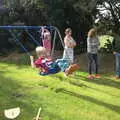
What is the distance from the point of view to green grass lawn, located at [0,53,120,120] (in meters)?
8.96

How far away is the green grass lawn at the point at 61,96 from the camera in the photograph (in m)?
8.96

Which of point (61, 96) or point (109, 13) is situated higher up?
point (109, 13)

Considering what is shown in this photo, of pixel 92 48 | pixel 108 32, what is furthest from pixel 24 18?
pixel 92 48

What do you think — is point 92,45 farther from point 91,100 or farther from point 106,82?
point 91,100

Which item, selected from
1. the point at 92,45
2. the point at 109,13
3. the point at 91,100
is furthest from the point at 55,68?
the point at 109,13

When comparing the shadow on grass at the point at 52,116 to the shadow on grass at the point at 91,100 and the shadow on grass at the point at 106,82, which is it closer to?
the shadow on grass at the point at 91,100

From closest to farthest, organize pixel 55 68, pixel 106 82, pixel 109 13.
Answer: pixel 55 68
pixel 106 82
pixel 109 13

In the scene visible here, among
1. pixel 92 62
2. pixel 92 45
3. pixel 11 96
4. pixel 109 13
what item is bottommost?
pixel 11 96

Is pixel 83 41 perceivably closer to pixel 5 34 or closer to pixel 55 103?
pixel 5 34

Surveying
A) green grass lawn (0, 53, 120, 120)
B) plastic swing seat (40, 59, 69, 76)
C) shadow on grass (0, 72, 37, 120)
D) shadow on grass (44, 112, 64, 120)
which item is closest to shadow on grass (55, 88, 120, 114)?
green grass lawn (0, 53, 120, 120)

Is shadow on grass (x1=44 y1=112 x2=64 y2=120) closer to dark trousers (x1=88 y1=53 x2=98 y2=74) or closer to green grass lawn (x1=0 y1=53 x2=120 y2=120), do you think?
green grass lawn (x1=0 y1=53 x2=120 y2=120)

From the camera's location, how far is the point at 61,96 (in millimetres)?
10523

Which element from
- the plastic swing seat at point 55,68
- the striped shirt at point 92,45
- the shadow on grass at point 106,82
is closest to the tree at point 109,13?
the striped shirt at point 92,45

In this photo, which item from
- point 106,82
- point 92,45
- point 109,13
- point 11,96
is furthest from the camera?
point 109,13
